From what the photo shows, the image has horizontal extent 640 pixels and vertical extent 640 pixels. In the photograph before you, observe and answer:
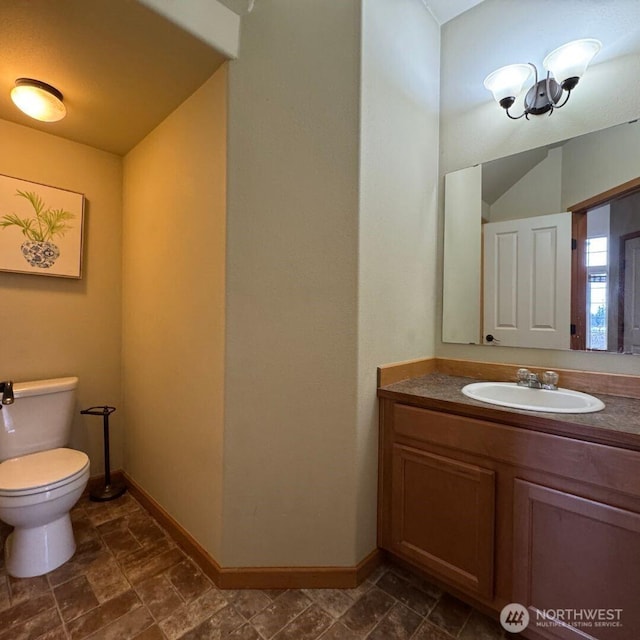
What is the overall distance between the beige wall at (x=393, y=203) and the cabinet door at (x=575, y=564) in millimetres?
581

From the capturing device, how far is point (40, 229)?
1.91 metres

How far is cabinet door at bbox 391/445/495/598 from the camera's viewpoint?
1175 mm

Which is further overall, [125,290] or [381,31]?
[125,290]

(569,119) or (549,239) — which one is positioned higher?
(569,119)

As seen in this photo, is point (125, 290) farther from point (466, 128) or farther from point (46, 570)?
point (466, 128)

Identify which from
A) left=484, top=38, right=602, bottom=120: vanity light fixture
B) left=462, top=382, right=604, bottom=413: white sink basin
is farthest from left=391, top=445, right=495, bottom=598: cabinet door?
left=484, top=38, right=602, bottom=120: vanity light fixture

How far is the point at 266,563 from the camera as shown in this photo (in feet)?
4.54

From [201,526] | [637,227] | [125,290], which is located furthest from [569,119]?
[125,290]

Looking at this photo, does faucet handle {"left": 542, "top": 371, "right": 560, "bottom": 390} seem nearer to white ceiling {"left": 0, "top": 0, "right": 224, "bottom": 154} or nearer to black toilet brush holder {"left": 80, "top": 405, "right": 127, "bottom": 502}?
white ceiling {"left": 0, "top": 0, "right": 224, "bottom": 154}

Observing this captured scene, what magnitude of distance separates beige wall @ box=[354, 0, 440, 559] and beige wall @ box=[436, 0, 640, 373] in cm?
10

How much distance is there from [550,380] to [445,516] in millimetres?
736

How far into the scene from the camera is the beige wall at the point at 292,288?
1317 mm

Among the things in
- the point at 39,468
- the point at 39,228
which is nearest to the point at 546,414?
the point at 39,468

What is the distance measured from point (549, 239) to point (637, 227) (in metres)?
0.30
